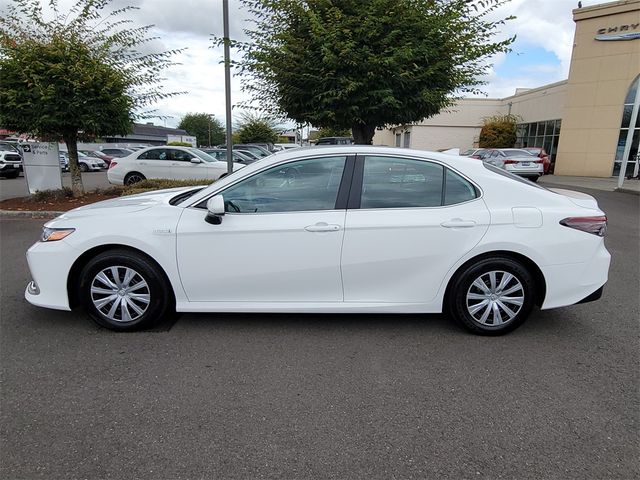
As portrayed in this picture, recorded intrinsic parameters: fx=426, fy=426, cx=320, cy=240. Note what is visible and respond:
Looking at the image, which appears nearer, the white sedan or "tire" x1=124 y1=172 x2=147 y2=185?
the white sedan

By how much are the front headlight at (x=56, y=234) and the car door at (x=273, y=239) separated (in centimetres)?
98

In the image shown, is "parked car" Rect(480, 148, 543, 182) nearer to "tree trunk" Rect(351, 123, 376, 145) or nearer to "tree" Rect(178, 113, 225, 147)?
"tree trunk" Rect(351, 123, 376, 145)

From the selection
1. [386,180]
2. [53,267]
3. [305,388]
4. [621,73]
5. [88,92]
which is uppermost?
[621,73]

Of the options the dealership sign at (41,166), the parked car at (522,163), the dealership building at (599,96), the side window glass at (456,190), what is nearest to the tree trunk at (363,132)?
the side window glass at (456,190)

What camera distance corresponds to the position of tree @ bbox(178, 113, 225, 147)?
302 ft

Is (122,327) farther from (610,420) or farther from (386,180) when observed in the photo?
(610,420)

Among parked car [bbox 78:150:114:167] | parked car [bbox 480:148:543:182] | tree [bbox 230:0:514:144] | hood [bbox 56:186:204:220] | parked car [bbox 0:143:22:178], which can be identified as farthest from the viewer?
parked car [bbox 78:150:114:167]

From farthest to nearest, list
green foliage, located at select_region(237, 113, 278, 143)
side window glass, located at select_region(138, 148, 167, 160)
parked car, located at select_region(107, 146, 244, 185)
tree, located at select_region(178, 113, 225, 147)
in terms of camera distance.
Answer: tree, located at select_region(178, 113, 225, 147) < green foliage, located at select_region(237, 113, 278, 143) < side window glass, located at select_region(138, 148, 167, 160) < parked car, located at select_region(107, 146, 244, 185)

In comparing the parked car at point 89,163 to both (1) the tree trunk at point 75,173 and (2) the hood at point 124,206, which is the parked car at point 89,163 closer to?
(1) the tree trunk at point 75,173

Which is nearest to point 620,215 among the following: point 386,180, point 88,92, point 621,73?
point 386,180

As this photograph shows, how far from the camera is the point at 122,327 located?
12.0 ft

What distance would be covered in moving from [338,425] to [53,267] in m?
2.74

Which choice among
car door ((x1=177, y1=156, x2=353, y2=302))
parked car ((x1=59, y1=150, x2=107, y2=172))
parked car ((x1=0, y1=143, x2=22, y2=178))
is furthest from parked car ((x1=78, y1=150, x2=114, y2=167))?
car door ((x1=177, y1=156, x2=353, y2=302))

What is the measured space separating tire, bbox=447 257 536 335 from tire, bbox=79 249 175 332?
249 cm
